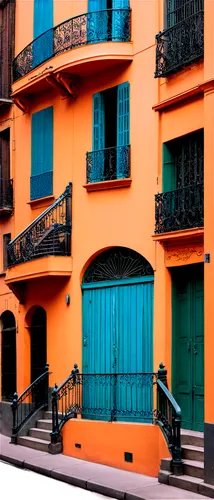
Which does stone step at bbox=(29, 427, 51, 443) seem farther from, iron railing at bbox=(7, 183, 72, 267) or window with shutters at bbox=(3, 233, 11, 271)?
window with shutters at bbox=(3, 233, 11, 271)

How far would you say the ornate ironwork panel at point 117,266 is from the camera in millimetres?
16359

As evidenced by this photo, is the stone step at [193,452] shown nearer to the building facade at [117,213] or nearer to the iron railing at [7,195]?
the building facade at [117,213]

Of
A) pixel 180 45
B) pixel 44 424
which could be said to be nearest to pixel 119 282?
pixel 44 424

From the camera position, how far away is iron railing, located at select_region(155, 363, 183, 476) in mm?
13453

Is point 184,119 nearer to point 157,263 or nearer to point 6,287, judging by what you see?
point 157,263

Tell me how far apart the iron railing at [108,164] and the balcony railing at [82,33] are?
7.47 ft

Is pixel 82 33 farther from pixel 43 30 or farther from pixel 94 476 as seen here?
pixel 94 476

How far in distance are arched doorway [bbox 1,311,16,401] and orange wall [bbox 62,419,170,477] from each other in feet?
14.9

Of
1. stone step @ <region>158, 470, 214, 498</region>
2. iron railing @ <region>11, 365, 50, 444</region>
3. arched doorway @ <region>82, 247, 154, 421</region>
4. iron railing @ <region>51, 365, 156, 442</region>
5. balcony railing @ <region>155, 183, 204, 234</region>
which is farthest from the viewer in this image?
iron railing @ <region>11, 365, 50, 444</region>

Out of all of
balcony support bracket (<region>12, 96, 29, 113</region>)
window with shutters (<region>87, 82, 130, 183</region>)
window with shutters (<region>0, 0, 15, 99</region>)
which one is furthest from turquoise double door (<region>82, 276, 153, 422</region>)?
window with shutters (<region>0, 0, 15, 99</region>)

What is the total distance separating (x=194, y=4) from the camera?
599 inches

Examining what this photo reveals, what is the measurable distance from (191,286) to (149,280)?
1.13 metres

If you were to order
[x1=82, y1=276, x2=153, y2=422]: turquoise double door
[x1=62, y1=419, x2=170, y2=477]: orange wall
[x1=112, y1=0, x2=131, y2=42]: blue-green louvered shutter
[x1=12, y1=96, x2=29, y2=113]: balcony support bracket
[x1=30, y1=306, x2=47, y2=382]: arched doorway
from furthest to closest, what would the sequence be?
[x1=12, y1=96, x2=29, y2=113]: balcony support bracket, [x1=30, y1=306, x2=47, y2=382]: arched doorway, [x1=112, y1=0, x2=131, y2=42]: blue-green louvered shutter, [x1=82, y1=276, x2=153, y2=422]: turquoise double door, [x1=62, y1=419, x2=170, y2=477]: orange wall

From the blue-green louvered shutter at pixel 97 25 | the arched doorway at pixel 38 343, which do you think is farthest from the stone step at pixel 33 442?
the blue-green louvered shutter at pixel 97 25
